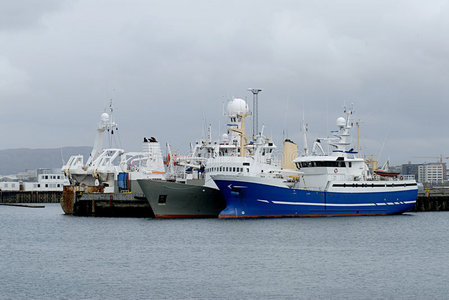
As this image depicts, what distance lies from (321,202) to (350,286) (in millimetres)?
34806

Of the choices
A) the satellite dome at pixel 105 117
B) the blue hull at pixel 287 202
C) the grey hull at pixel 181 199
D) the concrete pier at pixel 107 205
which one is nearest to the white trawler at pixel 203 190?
the grey hull at pixel 181 199

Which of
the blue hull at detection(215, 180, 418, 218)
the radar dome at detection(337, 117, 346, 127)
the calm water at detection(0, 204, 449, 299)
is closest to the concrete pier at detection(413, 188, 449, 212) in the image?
the blue hull at detection(215, 180, 418, 218)

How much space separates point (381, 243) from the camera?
169 feet

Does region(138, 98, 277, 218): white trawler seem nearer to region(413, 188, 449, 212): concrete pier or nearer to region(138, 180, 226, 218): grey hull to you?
region(138, 180, 226, 218): grey hull

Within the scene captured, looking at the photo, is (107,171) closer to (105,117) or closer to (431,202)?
(105,117)

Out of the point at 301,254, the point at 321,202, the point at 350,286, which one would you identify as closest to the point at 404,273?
the point at 350,286

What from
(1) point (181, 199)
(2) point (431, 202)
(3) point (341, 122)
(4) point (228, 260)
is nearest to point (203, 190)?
(1) point (181, 199)

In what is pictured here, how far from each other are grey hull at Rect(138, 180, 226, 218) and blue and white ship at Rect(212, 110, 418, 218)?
296 centimetres

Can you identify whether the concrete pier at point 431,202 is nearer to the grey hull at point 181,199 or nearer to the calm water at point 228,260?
the calm water at point 228,260

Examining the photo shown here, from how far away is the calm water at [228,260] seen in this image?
113 ft

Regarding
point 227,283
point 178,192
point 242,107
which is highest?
point 242,107

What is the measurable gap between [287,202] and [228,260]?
25.2m

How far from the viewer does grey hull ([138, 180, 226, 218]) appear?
6794cm

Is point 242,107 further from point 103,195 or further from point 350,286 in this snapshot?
point 350,286
